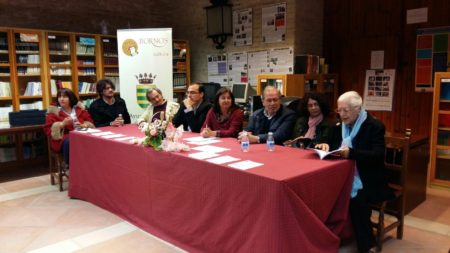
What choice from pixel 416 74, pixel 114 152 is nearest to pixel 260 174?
pixel 114 152

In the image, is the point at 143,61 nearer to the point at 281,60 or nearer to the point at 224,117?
the point at 281,60

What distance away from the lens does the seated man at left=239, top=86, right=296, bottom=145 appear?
11.8 feet

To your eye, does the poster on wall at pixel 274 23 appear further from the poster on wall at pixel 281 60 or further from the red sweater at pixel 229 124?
the red sweater at pixel 229 124

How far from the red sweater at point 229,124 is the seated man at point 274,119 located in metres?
0.25

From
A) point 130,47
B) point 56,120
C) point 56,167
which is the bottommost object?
point 56,167

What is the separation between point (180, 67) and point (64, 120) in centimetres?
299

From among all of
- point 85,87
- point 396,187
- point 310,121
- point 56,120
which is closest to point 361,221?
point 396,187

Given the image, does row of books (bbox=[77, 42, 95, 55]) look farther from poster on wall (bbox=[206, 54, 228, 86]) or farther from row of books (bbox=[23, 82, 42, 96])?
poster on wall (bbox=[206, 54, 228, 86])

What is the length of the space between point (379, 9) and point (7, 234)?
17.2 ft

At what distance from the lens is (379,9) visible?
550 centimetres

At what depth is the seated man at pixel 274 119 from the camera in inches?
141

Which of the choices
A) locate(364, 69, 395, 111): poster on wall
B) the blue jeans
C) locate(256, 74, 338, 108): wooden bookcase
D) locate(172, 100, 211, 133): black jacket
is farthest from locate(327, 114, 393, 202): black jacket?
the blue jeans

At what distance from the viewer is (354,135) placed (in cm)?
291

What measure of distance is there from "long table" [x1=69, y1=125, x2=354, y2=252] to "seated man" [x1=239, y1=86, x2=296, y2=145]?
0.38 meters
